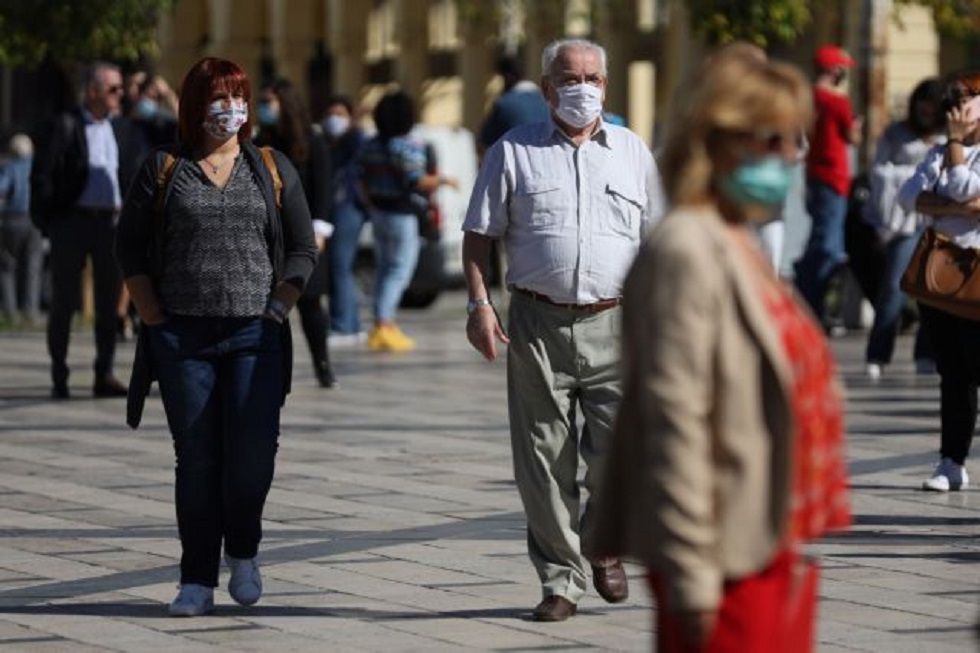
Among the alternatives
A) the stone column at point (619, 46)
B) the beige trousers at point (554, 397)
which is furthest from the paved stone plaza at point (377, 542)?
the stone column at point (619, 46)

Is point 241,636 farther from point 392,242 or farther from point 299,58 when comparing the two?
point 299,58

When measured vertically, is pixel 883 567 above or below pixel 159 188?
below

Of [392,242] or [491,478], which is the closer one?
[491,478]

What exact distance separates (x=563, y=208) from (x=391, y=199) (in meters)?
11.3

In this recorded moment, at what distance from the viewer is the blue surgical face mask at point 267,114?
15850mm

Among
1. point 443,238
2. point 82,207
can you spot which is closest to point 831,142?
point 82,207

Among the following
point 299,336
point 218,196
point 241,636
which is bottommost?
point 299,336

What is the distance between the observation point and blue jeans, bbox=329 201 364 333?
2003 centimetres

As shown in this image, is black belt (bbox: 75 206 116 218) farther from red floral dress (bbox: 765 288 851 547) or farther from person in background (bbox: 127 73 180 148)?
red floral dress (bbox: 765 288 851 547)

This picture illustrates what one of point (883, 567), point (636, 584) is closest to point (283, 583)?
point (636, 584)

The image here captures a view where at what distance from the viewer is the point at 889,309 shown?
16.8 meters

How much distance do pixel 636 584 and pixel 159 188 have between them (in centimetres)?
205

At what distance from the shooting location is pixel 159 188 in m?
8.48

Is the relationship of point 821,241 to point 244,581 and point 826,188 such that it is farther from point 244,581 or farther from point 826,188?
point 244,581
